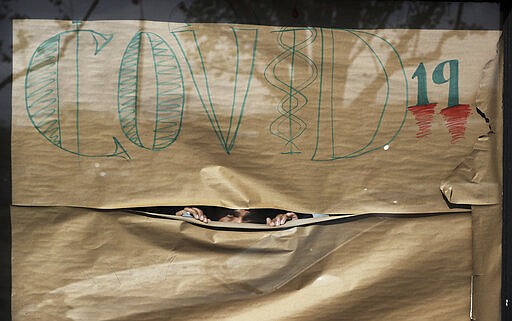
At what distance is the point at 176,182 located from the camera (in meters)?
2.87

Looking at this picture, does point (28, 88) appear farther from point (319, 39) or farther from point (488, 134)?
point (488, 134)

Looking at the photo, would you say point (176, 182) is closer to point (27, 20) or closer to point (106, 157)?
point (106, 157)

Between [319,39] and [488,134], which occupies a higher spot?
[319,39]

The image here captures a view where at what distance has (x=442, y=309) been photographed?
9.81 ft

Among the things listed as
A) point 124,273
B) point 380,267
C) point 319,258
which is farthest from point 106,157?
point 380,267

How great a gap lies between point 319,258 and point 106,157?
1167 millimetres

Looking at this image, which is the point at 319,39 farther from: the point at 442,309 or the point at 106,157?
the point at 442,309

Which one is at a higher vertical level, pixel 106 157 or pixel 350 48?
pixel 350 48

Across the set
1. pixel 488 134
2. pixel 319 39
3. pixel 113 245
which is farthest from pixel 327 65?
pixel 113 245

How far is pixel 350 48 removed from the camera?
9.34 feet

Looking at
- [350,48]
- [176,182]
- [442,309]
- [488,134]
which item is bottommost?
[442,309]

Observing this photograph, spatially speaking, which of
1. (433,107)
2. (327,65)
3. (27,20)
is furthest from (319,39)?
(27,20)

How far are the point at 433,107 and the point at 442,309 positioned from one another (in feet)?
3.39

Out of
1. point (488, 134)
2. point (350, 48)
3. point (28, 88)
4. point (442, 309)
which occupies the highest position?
point (350, 48)
